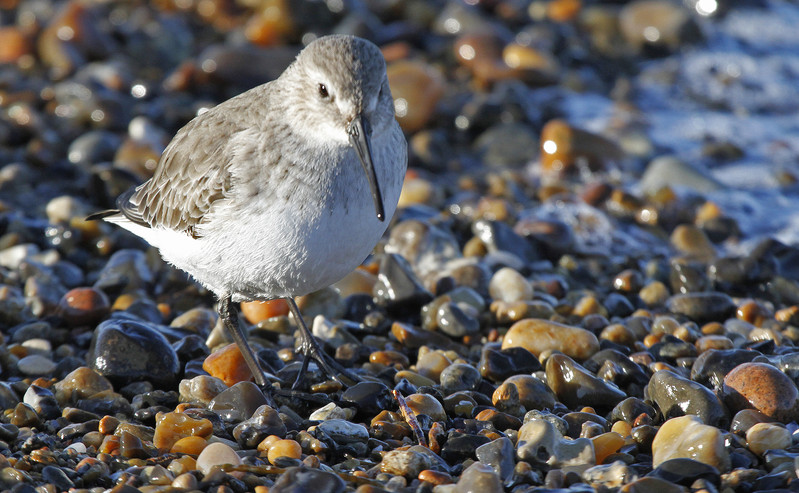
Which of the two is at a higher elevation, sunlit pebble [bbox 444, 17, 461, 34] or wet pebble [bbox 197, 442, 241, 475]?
wet pebble [bbox 197, 442, 241, 475]

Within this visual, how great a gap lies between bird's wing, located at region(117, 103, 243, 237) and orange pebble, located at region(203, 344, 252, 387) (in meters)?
0.84

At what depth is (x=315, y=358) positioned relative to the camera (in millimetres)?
5801

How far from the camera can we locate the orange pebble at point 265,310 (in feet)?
22.5

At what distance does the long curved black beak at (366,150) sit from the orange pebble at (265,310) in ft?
7.63

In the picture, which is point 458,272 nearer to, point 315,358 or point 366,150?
point 315,358

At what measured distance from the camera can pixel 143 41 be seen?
478 inches

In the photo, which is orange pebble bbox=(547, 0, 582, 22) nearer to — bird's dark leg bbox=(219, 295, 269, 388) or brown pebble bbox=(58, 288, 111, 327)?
brown pebble bbox=(58, 288, 111, 327)

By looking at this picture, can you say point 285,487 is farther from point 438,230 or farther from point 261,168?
point 438,230

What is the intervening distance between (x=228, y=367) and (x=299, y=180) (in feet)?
4.99

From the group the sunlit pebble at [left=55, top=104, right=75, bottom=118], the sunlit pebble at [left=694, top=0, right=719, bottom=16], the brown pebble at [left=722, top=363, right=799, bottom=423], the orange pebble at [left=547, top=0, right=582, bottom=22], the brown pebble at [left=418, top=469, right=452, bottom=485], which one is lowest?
the sunlit pebble at [left=694, top=0, right=719, bottom=16]

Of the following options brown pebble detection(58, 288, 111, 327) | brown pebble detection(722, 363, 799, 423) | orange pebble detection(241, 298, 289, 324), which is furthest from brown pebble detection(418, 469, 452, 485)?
brown pebble detection(58, 288, 111, 327)

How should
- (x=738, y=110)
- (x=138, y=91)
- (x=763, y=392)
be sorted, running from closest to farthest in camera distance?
(x=763, y=392), (x=138, y=91), (x=738, y=110)

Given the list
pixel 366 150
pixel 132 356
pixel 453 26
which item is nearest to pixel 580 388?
pixel 366 150

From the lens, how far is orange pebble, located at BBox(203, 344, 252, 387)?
222 inches
